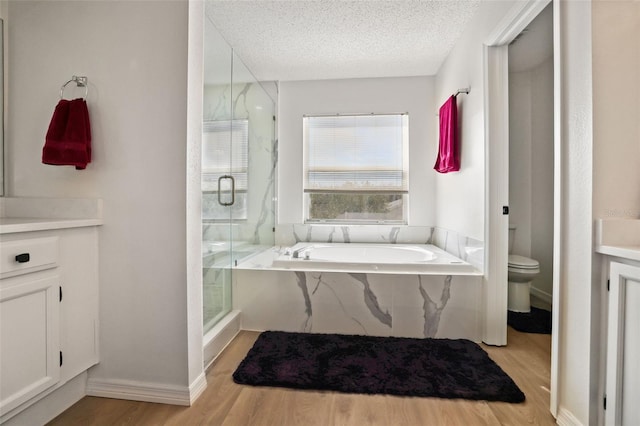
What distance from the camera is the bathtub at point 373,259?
221cm

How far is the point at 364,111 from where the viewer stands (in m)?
3.38

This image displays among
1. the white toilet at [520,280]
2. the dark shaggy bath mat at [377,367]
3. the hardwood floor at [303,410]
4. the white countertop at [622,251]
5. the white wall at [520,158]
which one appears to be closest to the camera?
the white countertop at [622,251]

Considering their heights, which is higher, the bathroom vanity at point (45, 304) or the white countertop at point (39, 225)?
the white countertop at point (39, 225)

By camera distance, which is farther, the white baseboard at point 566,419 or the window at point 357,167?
the window at point 357,167

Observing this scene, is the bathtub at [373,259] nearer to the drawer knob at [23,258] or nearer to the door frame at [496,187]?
the door frame at [496,187]

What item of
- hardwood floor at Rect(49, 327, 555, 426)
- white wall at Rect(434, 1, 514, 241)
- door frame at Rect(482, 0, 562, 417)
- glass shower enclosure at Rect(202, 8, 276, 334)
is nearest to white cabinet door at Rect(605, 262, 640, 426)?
hardwood floor at Rect(49, 327, 555, 426)

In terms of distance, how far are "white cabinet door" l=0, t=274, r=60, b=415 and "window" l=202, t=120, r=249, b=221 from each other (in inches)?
31.5

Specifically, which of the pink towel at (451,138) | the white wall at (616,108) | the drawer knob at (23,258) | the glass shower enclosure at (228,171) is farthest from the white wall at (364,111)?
the drawer knob at (23,258)

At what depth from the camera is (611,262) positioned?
3.66 ft

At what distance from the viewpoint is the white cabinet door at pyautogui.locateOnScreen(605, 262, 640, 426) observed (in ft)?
3.37

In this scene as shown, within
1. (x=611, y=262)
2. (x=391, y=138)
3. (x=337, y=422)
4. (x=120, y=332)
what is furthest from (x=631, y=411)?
(x=391, y=138)

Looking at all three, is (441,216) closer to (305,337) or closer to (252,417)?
(305,337)

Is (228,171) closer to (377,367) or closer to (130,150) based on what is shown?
(130,150)

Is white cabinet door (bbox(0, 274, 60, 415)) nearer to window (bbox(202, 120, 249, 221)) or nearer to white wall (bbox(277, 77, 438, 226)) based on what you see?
window (bbox(202, 120, 249, 221))
